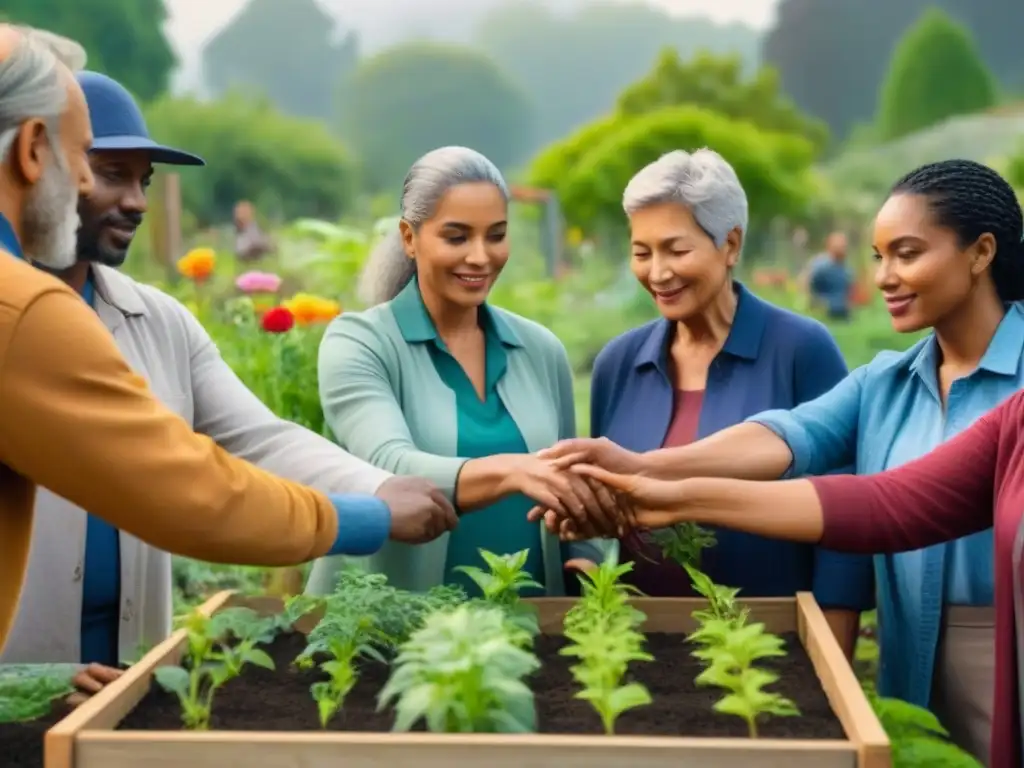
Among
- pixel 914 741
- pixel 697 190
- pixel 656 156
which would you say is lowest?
pixel 914 741

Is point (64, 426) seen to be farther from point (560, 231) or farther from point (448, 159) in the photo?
point (560, 231)

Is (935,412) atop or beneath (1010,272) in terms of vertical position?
beneath

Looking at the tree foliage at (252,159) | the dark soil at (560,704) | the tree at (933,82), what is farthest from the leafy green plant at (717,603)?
the tree at (933,82)

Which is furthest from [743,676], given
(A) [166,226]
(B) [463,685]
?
(A) [166,226]

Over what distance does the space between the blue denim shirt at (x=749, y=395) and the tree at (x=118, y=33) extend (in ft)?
96.3

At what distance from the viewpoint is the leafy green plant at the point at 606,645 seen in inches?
68.9

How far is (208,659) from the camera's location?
2176mm

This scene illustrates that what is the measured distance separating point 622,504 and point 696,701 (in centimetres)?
62

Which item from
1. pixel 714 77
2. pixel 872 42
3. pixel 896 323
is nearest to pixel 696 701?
pixel 896 323

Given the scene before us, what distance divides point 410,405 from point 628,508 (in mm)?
535

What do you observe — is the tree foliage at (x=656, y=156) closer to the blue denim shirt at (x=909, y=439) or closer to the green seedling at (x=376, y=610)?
the blue denim shirt at (x=909, y=439)

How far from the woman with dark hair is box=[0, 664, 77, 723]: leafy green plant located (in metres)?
1.01

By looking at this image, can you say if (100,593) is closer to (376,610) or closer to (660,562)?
(376,610)

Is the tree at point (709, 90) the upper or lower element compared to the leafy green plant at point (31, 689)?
upper
